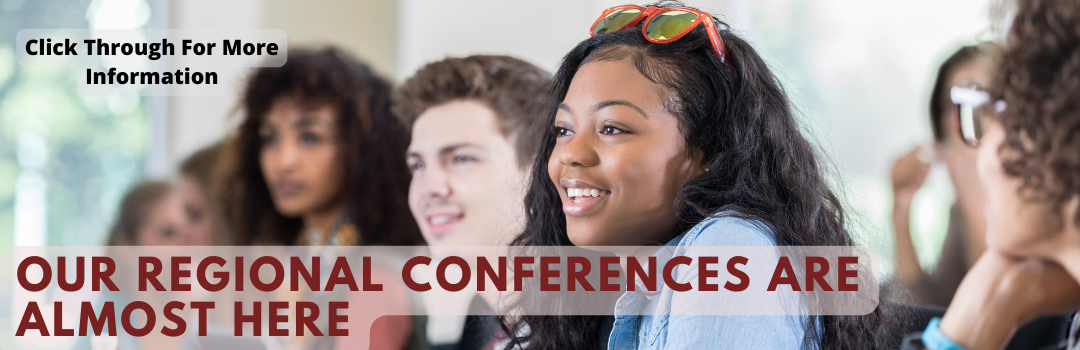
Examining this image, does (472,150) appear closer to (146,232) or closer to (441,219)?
(441,219)

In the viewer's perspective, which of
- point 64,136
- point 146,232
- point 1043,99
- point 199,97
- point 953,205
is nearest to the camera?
point 1043,99

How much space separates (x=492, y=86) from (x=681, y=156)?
2.24 feet

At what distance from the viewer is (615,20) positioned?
3.53 feet

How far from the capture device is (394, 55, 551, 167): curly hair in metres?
1.58

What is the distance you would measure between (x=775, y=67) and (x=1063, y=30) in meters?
0.41

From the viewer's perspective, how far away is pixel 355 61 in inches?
82.4

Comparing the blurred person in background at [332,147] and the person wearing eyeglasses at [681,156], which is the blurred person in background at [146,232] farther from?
the person wearing eyeglasses at [681,156]

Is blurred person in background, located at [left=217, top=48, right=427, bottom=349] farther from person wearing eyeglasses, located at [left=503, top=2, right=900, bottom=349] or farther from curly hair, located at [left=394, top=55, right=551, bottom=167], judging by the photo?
person wearing eyeglasses, located at [left=503, top=2, right=900, bottom=349]

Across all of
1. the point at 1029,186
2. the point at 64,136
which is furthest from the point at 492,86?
the point at 64,136

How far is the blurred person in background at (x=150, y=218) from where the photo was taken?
2.33 meters

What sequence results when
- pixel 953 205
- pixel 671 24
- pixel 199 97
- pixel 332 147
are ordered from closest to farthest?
pixel 671 24
pixel 953 205
pixel 332 147
pixel 199 97

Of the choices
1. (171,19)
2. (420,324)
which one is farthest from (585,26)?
(171,19)

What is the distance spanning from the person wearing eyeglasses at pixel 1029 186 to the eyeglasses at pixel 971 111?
0.4 inches

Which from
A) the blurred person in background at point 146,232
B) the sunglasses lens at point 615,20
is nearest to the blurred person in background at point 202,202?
the blurred person in background at point 146,232
